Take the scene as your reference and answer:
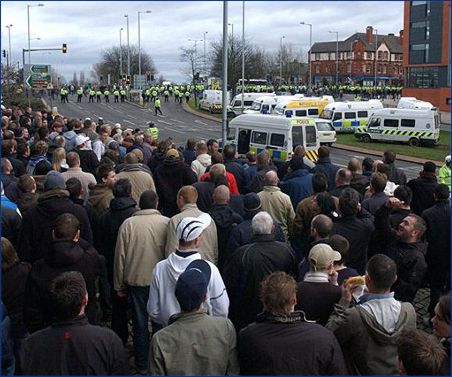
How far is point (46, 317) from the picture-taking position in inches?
201

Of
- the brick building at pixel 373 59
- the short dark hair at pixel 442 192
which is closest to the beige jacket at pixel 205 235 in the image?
the short dark hair at pixel 442 192

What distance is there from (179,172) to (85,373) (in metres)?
6.73

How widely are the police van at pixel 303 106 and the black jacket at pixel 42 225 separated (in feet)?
123

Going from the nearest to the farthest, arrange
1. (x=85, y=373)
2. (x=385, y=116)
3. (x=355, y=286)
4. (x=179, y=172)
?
(x=85, y=373) < (x=355, y=286) < (x=179, y=172) < (x=385, y=116)

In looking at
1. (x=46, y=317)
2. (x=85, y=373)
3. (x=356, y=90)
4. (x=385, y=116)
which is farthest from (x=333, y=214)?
(x=356, y=90)

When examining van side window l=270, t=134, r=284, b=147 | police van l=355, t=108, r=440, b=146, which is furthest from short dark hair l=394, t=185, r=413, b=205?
police van l=355, t=108, r=440, b=146

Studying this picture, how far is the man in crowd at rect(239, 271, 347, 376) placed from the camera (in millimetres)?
3873

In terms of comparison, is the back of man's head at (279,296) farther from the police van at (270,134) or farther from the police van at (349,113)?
the police van at (349,113)

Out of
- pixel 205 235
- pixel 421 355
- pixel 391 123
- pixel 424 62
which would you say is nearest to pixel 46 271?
pixel 205 235

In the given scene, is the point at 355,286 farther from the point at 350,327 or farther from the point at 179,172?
the point at 179,172

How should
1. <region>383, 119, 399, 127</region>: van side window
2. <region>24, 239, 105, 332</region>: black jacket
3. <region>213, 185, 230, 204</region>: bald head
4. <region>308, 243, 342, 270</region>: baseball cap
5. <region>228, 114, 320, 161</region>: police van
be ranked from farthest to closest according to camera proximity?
1. <region>383, 119, 399, 127</region>: van side window
2. <region>228, 114, 320, 161</region>: police van
3. <region>213, 185, 230, 204</region>: bald head
4. <region>24, 239, 105, 332</region>: black jacket
5. <region>308, 243, 342, 270</region>: baseball cap

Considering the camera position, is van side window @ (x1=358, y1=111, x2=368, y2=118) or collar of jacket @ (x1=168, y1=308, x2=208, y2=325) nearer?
collar of jacket @ (x1=168, y1=308, x2=208, y2=325)

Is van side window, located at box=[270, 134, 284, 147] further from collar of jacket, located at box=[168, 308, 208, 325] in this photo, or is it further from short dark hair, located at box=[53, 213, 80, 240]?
collar of jacket, located at box=[168, 308, 208, 325]

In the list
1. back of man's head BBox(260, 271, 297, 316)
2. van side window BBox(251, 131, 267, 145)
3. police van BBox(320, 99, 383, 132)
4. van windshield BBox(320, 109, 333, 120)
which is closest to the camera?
back of man's head BBox(260, 271, 297, 316)
